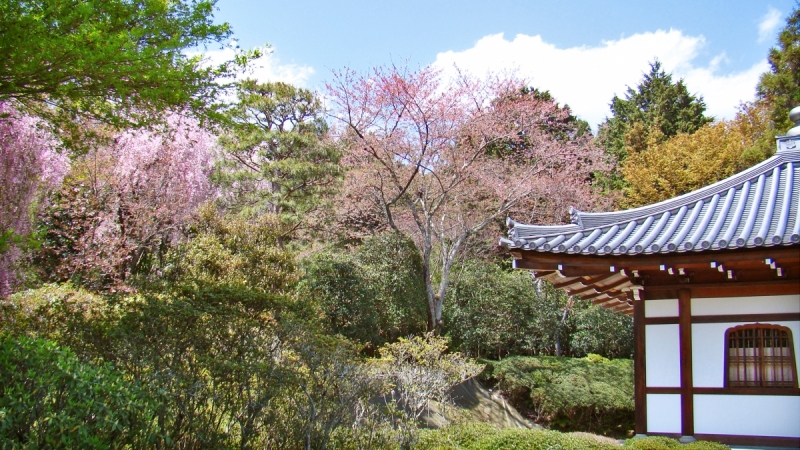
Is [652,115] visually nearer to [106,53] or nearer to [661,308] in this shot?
[661,308]

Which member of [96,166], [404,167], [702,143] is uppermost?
[702,143]

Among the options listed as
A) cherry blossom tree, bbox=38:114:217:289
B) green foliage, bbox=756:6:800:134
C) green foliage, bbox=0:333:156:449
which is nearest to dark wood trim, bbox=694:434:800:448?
green foliage, bbox=0:333:156:449

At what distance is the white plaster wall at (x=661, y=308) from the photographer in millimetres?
5391

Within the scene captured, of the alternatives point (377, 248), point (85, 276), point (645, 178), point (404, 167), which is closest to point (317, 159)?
point (404, 167)

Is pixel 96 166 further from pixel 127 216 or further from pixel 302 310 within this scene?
pixel 302 310

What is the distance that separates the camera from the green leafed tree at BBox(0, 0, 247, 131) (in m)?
4.52

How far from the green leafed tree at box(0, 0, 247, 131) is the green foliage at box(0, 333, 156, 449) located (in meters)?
2.22

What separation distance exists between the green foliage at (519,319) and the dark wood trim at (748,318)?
9003 millimetres

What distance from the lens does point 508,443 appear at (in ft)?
21.6

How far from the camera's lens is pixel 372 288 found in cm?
1190

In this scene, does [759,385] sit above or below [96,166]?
below

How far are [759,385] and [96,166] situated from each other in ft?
39.4

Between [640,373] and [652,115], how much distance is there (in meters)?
19.5

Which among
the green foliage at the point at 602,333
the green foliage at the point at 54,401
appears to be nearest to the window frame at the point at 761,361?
the green foliage at the point at 54,401
